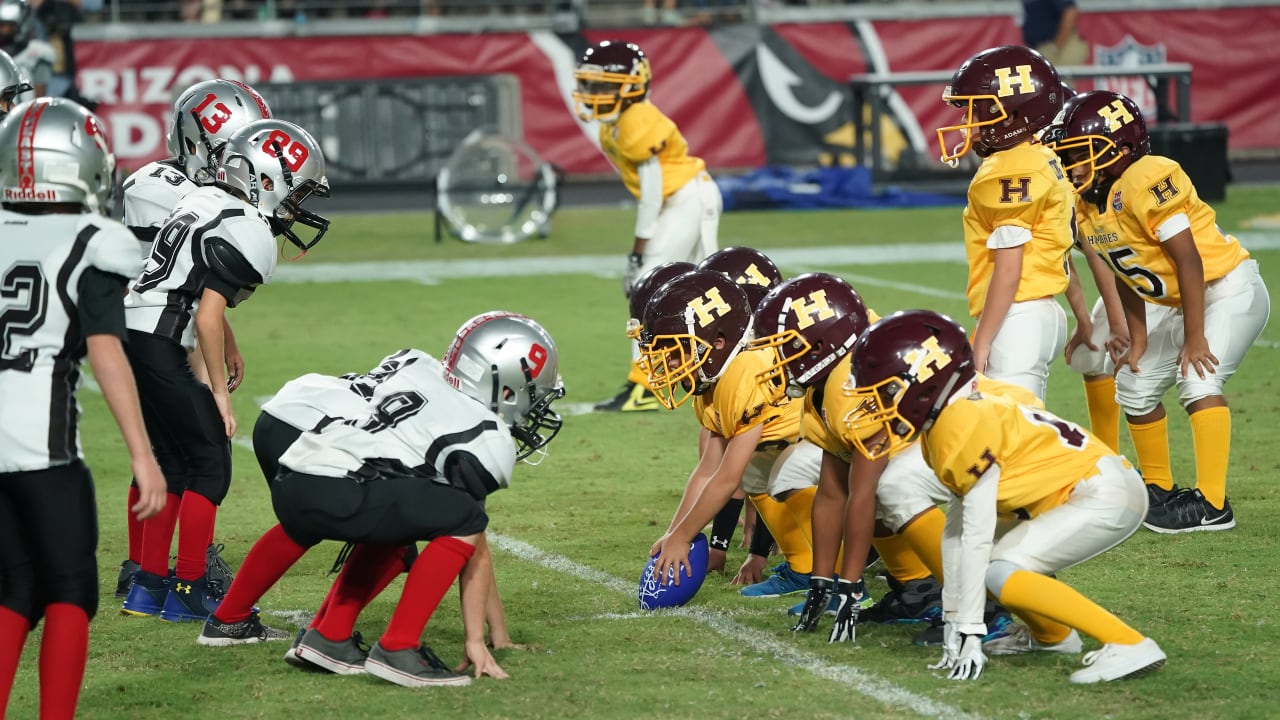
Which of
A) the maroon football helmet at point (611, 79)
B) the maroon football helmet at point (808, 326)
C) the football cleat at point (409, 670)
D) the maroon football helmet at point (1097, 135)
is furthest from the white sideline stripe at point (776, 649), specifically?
the maroon football helmet at point (611, 79)

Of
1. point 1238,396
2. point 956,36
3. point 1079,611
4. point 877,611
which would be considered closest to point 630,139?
point 1238,396

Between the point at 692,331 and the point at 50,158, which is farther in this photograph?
the point at 692,331

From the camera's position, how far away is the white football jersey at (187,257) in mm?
5254

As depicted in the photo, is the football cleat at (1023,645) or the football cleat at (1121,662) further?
the football cleat at (1023,645)

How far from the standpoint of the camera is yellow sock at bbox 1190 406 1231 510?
6.27 m

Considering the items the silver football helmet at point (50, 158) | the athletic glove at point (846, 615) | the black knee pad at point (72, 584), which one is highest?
the silver football helmet at point (50, 158)

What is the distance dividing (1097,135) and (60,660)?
13.5 ft

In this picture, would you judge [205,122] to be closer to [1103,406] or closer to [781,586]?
[781,586]

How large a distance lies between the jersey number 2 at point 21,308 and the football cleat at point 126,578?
1.90m

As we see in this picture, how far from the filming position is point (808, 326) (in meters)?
4.83

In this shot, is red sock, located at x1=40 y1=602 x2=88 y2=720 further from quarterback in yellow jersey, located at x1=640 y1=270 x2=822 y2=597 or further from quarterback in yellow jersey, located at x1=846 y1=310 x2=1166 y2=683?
quarterback in yellow jersey, located at x1=846 y1=310 x2=1166 y2=683

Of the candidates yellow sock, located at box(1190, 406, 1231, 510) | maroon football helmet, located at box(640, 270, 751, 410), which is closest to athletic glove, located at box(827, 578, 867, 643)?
maroon football helmet, located at box(640, 270, 751, 410)

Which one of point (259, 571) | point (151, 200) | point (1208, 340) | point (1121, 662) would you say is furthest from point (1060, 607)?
point (151, 200)

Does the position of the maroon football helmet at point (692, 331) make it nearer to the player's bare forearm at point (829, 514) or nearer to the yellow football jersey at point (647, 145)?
the player's bare forearm at point (829, 514)
